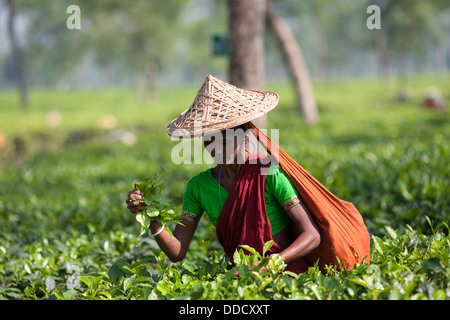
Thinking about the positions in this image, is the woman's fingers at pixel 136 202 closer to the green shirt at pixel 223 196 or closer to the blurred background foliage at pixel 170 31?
the green shirt at pixel 223 196

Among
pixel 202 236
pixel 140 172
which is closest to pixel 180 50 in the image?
pixel 140 172

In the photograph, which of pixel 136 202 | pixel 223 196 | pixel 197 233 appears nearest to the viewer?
pixel 136 202

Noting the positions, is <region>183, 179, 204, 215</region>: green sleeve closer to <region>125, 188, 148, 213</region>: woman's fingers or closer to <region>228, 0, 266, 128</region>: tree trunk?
<region>125, 188, 148, 213</region>: woman's fingers

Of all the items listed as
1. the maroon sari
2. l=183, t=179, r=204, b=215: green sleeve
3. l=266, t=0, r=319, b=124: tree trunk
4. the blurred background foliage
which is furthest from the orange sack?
the blurred background foliage

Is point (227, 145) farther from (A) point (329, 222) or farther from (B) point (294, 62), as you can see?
(B) point (294, 62)

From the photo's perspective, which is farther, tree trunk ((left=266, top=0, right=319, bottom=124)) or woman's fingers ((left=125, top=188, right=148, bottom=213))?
tree trunk ((left=266, top=0, right=319, bottom=124))

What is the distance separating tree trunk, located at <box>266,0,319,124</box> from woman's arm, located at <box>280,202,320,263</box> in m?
11.4

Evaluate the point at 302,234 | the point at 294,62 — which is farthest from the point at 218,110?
the point at 294,62

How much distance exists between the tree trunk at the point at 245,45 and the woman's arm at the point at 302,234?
4.92 meters

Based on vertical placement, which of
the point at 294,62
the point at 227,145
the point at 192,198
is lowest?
the point at 192,198

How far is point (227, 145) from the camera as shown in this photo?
8.04 ft

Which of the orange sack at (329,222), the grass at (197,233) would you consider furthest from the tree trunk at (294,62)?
the orange sack at (329,222)

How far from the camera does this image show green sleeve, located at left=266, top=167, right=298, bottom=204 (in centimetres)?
241

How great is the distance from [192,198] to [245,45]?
5140mm
